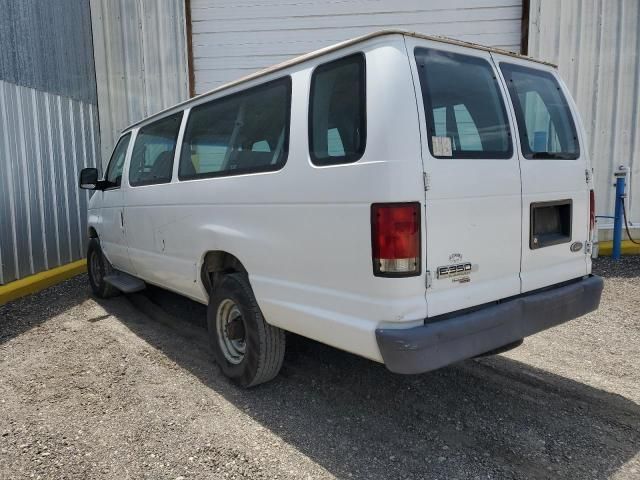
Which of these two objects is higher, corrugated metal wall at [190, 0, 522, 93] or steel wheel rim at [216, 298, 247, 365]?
corrugated metal wall at [190, 0, 522, 93]

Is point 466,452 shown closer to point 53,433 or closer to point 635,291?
point 53,433

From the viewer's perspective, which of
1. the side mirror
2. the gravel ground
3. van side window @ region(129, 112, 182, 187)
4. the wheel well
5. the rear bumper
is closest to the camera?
the rear bumper

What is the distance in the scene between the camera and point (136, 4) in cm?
870

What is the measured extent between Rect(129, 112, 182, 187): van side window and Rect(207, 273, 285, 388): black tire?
1.26 meters

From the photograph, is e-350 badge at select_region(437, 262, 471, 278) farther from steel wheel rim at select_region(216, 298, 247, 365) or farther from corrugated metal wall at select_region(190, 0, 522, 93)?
corrugated metal wall at select_region(190, 0, 522, 93)

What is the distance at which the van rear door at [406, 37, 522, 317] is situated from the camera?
248 centimetres

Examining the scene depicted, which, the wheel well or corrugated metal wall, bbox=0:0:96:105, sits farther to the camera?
corrugated metal wall, bbox=0:0:96:105

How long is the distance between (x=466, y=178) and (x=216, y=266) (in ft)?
6.32

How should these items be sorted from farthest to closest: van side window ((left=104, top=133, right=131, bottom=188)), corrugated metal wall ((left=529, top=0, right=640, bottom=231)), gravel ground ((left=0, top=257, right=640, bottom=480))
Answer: corrugated metal wall ((left=529, top=0, right=640, bottom=231)), van side window ((left=104, top=133, right=131, bottom=188)), gravel ground ((left=0, top=257, right=640, bottom=480))

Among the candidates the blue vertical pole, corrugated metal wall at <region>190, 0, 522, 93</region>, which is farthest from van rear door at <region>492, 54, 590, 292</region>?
corrugated metal wall at <region>190, 0, 522, 93</region>

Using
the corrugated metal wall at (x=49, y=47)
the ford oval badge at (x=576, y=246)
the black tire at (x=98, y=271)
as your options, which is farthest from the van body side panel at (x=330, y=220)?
the corrugated metal wall at (x=49, y=47)

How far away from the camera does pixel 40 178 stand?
7109 mm

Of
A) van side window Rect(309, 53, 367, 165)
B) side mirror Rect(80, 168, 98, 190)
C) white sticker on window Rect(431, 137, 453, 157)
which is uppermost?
van side window Rect(309, 53, 367, 165)

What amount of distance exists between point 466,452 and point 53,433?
243 cm
